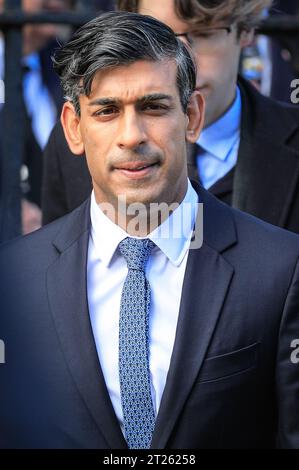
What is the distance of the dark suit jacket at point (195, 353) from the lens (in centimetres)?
303

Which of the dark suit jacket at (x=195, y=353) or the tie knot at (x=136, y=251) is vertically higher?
the tie knot at (x=136, y=251)

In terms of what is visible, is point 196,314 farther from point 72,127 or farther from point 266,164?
point 266,164

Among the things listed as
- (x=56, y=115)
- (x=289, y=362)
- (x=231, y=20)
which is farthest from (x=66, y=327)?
(x=56, y=115)

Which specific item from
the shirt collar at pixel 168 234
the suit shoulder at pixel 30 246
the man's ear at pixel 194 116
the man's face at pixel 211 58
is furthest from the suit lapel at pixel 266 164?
the suit shoulder at pixel 30 246

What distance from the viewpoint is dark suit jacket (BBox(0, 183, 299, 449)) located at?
303 centimetres

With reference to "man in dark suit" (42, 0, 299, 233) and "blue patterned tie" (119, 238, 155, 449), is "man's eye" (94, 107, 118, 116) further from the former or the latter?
"man in dark suit" (42, 0, 299, 233)

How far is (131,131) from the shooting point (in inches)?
120

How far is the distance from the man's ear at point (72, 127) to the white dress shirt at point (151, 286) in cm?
20

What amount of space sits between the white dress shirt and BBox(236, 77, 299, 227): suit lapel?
2.30 ft

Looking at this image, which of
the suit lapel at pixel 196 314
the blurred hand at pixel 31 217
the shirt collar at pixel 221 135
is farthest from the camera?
the blurred hand at pixel 31 217

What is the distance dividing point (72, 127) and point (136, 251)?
448mm

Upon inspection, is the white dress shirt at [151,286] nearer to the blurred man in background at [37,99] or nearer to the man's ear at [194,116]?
the man's ear at [194,116]

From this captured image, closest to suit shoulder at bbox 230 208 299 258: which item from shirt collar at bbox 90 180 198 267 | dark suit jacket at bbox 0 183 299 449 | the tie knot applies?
dark suit jacket at bbox 0 183 299 449

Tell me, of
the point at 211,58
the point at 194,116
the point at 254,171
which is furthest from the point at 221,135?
the point at 194,116
